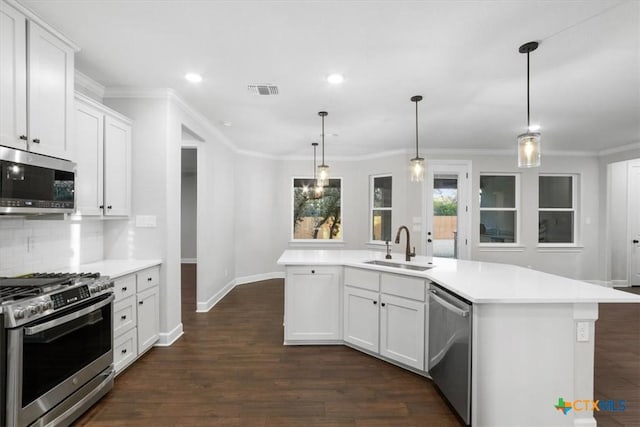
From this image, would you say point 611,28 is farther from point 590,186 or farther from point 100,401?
point 590,186

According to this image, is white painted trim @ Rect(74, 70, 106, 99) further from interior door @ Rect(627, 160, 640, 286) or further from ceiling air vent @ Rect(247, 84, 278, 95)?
interior door @ Rect(627, 160, 640, 286)

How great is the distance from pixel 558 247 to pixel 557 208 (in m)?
0.80

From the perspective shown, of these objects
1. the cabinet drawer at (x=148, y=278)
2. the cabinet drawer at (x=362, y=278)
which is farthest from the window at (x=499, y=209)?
the cabinet drawer at (x=148, y=278)

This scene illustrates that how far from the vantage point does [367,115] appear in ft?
12.8

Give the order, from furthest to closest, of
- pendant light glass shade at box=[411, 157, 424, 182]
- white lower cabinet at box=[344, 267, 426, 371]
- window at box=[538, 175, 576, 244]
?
window at box=[538, 175, 576, 244] < pendant light glass shade at box=[411, 157, 424, 182] < white lower cabinet at box=[344, 267, 426, 371]

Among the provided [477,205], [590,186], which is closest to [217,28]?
[477,205]

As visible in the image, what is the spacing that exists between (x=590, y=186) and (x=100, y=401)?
8233mm

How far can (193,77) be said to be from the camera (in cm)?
283

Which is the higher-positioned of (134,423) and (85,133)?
(85,133)

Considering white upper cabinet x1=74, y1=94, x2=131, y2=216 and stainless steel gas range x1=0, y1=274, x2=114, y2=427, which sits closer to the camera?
stainless steel gas range x1=0, y1=274, x2=114, y2=427

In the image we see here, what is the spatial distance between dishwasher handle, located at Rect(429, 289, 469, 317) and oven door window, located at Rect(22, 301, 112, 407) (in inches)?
100

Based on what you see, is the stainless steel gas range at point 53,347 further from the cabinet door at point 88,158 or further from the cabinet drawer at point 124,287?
the cabinet door at point 88,158

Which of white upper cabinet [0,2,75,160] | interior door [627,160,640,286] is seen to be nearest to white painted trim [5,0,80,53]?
white upper cabinet [0,2,75,160]

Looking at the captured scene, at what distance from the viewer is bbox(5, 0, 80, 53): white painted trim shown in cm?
188
